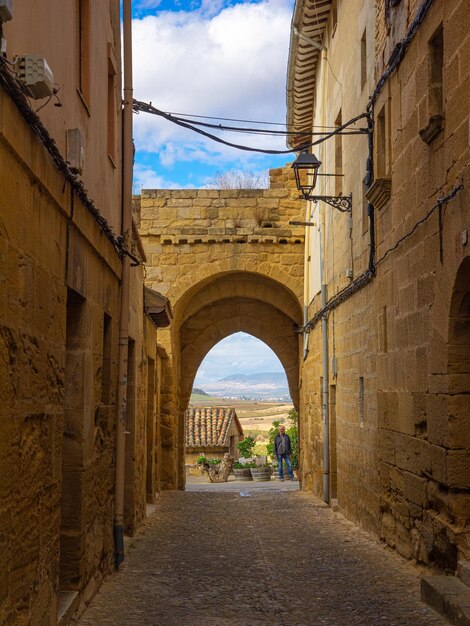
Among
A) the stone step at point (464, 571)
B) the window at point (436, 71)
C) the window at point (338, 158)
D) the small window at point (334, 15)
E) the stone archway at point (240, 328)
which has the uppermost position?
the small window at point (334, 15)

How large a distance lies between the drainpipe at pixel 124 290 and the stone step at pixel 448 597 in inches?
120

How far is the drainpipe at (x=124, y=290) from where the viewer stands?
26.3 ft

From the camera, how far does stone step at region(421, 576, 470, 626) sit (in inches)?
206

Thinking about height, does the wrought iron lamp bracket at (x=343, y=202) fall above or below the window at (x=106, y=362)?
above

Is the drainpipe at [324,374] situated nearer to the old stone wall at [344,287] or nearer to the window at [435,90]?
the old stone wall at [344,287]

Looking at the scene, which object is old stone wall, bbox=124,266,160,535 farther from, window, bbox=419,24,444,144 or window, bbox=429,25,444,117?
window, bbox=429,25,444,117

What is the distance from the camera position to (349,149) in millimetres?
11773

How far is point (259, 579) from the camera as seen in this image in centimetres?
742

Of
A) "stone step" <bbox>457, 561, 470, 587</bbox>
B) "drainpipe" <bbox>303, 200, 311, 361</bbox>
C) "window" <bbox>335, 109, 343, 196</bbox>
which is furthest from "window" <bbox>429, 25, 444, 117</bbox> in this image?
"drainpipe" <bbox>303, 200, 311, 361</bbox>

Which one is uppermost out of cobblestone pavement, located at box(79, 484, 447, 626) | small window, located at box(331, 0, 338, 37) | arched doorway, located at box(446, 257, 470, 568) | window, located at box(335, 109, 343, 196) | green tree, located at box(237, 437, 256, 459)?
small window, located at box(331, 0, 338, 37)

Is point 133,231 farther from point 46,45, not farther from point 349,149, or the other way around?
point 46,45

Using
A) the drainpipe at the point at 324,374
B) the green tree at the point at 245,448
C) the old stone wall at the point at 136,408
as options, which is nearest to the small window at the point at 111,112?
the old stone wall at the point at 136,408

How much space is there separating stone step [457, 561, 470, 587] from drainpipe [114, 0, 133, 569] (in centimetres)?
324

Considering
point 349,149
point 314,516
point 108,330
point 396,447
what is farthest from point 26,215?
point 314,516
